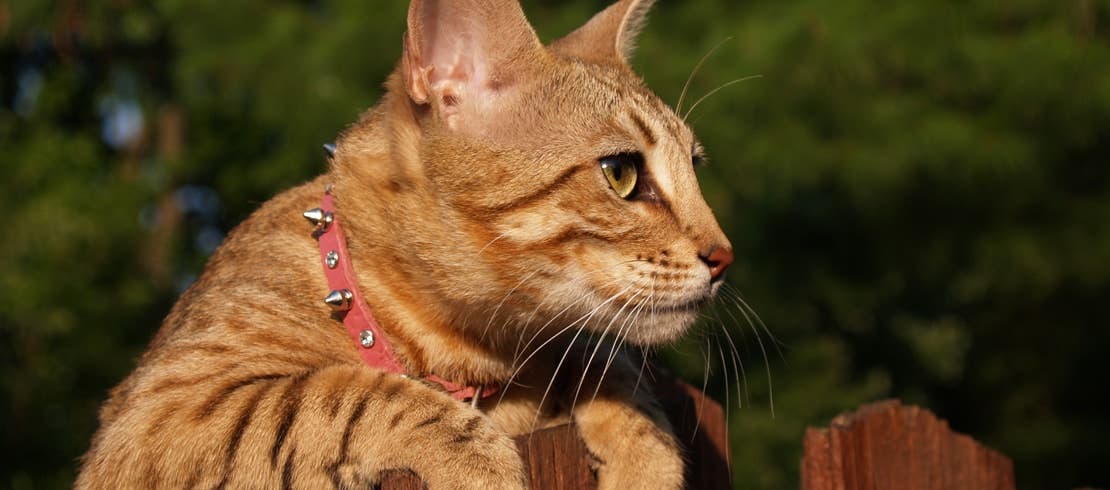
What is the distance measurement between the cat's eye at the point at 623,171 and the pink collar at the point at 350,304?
60 cm

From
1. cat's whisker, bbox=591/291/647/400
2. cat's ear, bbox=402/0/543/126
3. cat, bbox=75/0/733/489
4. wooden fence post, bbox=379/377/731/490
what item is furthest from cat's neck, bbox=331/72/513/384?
wooden fence post, bbox=379/377/731/490

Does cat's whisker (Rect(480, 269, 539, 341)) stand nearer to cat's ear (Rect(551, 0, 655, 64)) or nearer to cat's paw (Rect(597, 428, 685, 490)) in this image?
cat's paw (Rect(597, 428, 685, 490))

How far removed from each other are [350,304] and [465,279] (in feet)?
0.93

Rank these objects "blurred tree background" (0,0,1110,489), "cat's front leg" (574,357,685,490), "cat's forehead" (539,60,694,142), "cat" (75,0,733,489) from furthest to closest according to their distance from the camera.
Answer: "blurred tree background" (0,0,1110,489)
"cat's forehead" (539,60,694,142)
"cat's front leg" (574,357,685,490)
"cat" (75,0,733,489)

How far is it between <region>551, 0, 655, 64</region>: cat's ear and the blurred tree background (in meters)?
1.60

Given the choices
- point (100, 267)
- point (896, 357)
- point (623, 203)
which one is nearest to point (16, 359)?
point (100, 267)

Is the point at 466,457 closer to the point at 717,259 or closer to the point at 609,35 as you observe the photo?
the point at 717,259

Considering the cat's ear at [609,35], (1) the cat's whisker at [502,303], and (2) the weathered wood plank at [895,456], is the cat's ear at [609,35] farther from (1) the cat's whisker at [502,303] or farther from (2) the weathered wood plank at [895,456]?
(2) the weathered wood plank at [895,456]

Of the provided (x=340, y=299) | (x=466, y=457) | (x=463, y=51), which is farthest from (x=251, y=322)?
(x=463, y=51)

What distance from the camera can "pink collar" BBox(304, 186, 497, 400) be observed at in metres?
2.70

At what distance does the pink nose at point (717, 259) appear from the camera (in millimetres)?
2750

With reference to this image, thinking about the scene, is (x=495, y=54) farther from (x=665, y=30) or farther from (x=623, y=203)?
(x=665, y=30)

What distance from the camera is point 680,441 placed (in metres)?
2.85

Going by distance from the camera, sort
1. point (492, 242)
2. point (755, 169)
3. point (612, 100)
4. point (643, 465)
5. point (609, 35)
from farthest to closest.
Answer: point (755, 169), point (609, 35), point (612, 100), point (492, 242), point (643, 465)
